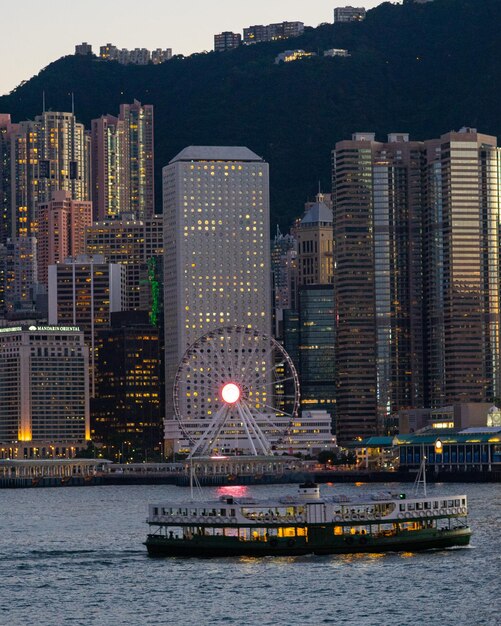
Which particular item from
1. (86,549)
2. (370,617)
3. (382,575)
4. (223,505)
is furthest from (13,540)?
(370,617)

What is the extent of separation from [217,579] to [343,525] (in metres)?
10.8

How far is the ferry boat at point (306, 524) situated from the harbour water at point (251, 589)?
110 cm

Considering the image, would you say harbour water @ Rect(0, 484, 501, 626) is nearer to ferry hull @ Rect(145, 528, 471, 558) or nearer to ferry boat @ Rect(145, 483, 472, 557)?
ferry hull @ Rect(145, 528, 471, 558)

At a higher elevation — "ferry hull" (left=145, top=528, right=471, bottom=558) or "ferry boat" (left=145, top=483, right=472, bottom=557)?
"ferry boat" (left=145, top=483, right=472, bottom=557)

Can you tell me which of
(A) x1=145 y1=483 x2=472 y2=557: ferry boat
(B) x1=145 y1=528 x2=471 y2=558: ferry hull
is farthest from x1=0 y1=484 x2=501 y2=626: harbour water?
(A) x1=145 y1=483 x2=472 y2=557: ferry boat

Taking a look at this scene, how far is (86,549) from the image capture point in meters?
142

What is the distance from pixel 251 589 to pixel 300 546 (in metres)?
12.6

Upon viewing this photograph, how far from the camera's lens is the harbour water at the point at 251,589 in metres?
106

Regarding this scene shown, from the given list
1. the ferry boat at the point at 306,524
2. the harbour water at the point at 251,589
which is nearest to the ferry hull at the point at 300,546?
the ferry boat at the point at 306,524

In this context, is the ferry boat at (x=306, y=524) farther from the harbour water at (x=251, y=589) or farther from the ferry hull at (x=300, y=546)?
the harbour water at (x=251, y=589)

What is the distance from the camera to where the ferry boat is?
412 ft

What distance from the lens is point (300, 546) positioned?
414 feet

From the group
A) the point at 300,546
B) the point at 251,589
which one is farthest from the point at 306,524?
the point at 251,589

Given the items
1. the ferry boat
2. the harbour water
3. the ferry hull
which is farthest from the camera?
the ferry hull
